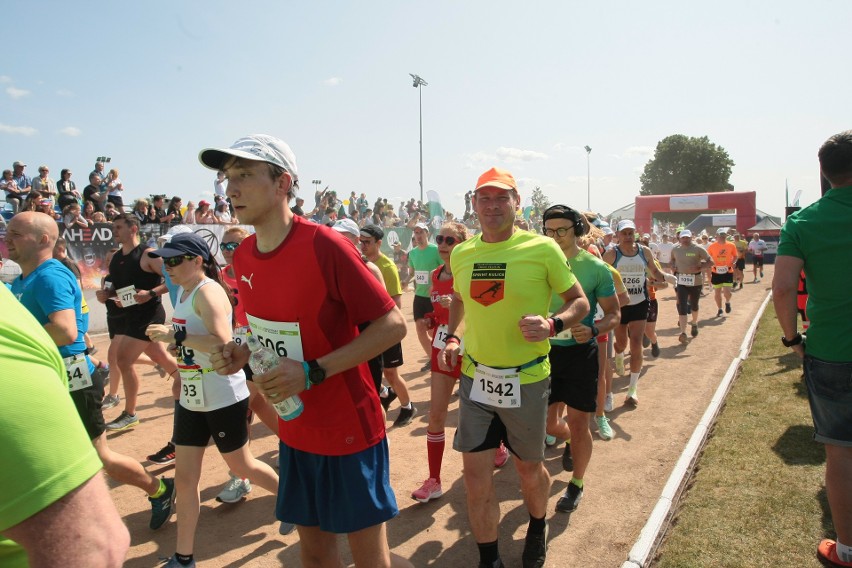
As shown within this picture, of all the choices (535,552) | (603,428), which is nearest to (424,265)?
(603,428)

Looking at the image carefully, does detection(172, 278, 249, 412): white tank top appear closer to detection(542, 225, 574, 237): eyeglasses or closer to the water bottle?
the water bottle

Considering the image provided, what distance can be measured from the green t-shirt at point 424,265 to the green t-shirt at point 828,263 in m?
5.12

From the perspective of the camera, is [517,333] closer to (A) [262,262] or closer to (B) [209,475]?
(A) [262,262]

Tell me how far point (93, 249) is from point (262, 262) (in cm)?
1201

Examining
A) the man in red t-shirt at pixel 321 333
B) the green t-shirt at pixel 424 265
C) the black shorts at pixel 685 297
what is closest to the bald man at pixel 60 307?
the man in red t-shirt at pixel 321 333

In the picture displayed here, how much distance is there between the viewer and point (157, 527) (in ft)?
13.4

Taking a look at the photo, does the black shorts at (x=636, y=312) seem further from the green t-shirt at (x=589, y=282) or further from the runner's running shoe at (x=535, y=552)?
the runner's running shoe at (x=535, y=552)

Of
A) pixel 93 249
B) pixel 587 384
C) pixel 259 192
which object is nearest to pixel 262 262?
pixel 259 192

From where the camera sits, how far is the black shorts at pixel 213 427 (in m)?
3.46

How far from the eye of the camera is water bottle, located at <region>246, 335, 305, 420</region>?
6.54 feet

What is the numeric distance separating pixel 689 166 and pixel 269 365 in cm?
9167

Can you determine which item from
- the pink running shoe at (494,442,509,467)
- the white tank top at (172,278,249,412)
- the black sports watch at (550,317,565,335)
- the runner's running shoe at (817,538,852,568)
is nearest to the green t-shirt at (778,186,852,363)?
the runner's running shoe at (817,538,852,568)

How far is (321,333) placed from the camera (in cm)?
217

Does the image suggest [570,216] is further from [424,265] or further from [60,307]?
[424,265]
